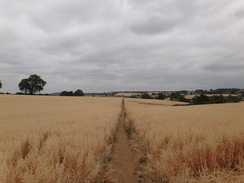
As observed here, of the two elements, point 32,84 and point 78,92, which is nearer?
point 32,84

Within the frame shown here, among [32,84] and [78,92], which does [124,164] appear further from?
[78,92]

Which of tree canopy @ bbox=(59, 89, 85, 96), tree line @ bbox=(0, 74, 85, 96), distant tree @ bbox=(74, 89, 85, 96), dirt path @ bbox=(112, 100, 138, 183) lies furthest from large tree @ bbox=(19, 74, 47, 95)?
dirt path @ bbox=(112, 100, 138, 183)

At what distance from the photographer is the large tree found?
251ft

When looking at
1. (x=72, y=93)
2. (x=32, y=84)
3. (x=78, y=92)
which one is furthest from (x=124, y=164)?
(x=78, y=92)

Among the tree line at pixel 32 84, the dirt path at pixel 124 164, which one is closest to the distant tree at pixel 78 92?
the tree line at pixel 32 84

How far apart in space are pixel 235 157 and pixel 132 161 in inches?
141

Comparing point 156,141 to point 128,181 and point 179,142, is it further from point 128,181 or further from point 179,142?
point 128,181

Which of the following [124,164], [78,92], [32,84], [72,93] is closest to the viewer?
[124,164]

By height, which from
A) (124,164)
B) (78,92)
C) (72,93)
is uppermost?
(78,92)

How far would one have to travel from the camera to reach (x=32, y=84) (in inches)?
3103

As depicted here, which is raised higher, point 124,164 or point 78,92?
point 78,92

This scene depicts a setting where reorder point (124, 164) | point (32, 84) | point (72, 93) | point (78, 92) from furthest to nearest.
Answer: point (78, 92) → point (72, 93) → point (32, 84) → point (124, 164)

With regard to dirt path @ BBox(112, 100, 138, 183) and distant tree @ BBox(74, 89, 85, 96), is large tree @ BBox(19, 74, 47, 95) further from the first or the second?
dirt path @ BBox(112, 100, 138, 183)

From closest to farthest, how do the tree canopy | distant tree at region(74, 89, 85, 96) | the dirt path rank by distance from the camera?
the dirt path
the tree canopy
distant tree at region(74, 89, 85, 96)
